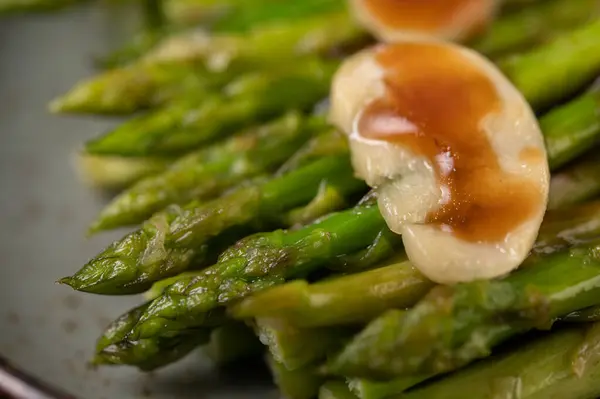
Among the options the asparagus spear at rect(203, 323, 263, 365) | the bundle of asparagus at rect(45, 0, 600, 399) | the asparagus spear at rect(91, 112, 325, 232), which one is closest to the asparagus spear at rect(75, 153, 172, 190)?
the bundle of asparagus at rect(45, 0, 600, 399)

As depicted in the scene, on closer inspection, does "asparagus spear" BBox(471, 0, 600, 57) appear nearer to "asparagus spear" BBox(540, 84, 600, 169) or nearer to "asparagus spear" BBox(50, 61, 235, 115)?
"asparagus spear" BBox(540, 84, 600, 169)

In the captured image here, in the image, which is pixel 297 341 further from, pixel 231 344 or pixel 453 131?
pixel 453 131

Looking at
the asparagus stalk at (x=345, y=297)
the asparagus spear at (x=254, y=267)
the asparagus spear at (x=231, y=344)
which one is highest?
the asparagus spear at (x=254, y=267)

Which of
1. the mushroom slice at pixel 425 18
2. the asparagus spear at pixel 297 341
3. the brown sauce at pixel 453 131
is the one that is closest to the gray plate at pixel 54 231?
the asparagus spear at pixel 297 341

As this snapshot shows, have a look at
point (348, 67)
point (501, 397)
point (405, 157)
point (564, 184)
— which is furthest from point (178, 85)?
point (501, 397)

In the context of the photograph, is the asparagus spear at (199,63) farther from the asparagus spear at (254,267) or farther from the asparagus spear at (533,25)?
the asparagus spear at (254,267)

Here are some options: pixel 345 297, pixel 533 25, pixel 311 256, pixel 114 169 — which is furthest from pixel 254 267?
pixel 533 25
